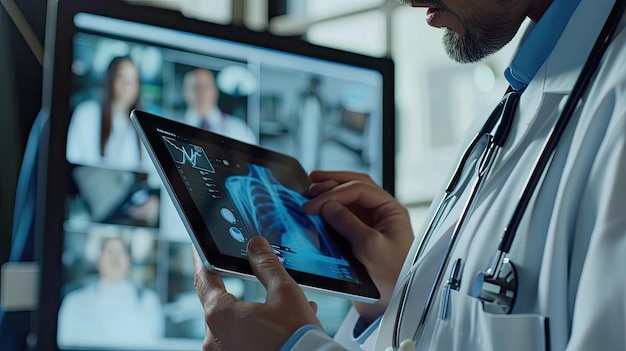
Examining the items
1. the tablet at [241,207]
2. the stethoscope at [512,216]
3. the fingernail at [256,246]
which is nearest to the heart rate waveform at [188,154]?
the tablet at [241,207]

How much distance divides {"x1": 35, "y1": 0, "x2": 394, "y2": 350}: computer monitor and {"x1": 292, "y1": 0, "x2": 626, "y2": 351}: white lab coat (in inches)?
19.6

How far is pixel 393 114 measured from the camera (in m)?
1.41

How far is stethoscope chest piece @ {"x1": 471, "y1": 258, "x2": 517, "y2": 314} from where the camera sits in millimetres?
678

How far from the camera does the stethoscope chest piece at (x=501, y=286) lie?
0.68 meters

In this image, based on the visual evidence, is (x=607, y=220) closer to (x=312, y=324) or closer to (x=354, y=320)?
(x=312, y=324)

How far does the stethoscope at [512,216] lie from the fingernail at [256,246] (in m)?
0.15

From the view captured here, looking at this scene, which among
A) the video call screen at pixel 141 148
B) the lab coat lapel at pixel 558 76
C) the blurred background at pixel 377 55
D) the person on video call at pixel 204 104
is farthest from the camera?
the blurred background at pixel 377 55

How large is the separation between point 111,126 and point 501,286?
0.68 metres

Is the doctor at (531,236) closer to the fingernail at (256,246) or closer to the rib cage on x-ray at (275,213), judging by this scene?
the fingernail at (256,246)

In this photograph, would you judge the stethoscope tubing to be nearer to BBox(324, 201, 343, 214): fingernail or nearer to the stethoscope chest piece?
the stethoscope chest piece

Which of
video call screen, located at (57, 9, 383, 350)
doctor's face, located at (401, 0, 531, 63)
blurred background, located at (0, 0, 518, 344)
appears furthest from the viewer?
blurred background, located at (0, 0, 518, 344)

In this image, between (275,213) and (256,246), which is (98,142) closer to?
(275,213)

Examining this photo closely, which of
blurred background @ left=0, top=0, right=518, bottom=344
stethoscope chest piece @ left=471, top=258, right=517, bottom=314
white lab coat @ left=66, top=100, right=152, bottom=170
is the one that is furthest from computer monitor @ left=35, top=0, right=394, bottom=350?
stethoscope chest piece @ left=471, top=258, right=517, bottom=314

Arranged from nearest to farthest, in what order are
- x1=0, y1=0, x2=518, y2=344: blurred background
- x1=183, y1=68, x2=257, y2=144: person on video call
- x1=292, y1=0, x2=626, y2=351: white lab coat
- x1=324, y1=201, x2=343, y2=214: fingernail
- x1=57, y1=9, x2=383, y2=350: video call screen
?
x1=292, y1=0, x2=626, y2=351: white lab coat → x1=324, y1=201, x2=343, y2=214: fingernail → x1=57, y1=9, x2=383, y2=350: video call screen → x1=183, y1=68, x2=257, y2=144: person on video call → x1=0, y1=0, x2=518, y2=344: blurred background
